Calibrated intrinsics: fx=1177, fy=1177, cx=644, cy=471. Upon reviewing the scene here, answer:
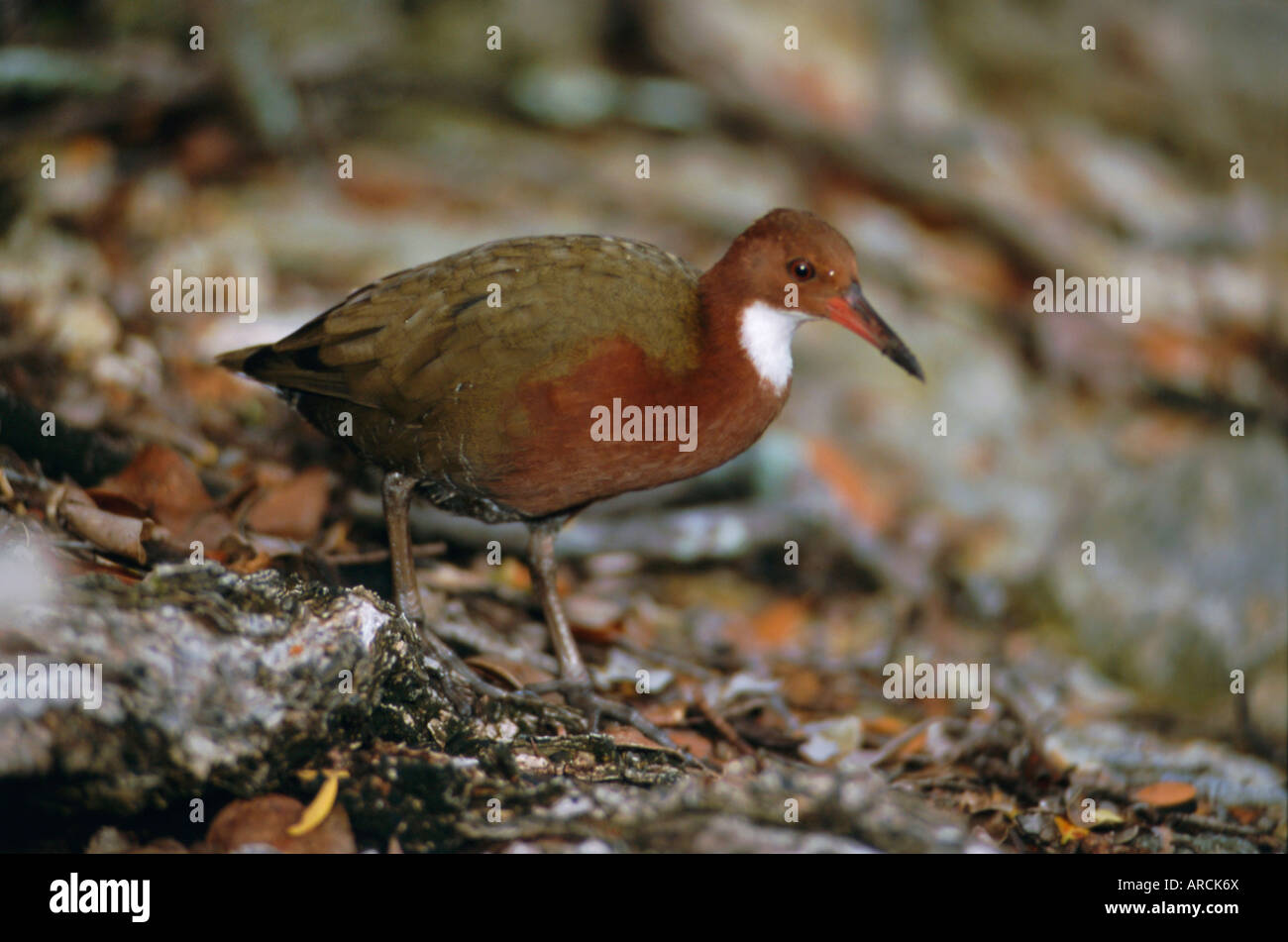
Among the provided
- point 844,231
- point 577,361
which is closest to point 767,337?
point 577,361

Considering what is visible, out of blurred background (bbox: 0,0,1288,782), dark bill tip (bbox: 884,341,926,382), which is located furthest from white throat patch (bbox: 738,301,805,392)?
blurred background (bbox: 0,0,1288,782)

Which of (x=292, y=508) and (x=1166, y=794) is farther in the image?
(x=292, y=508)

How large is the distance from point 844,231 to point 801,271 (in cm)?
394

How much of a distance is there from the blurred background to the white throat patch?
1405mm

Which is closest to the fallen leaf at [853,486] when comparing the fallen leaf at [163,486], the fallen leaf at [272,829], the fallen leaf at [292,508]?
the fallen leaf at [292,508]

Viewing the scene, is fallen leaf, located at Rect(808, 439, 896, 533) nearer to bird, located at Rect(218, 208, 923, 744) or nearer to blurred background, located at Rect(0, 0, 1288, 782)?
blurred background, located at Rect(0, 0, 1288, 782)

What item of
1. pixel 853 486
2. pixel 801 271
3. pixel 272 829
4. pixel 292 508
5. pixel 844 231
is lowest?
pixel 272 829

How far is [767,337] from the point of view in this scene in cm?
366

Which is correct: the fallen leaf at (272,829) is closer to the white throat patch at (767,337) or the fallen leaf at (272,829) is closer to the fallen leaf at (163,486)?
the fallen leaf at (163,486)

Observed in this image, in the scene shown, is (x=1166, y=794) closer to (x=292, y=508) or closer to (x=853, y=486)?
(x=853, y=486)

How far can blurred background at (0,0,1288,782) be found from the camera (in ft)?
16.1

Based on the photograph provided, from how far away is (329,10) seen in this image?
24.5 feet

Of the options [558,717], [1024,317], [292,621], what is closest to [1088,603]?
[1024,317]
